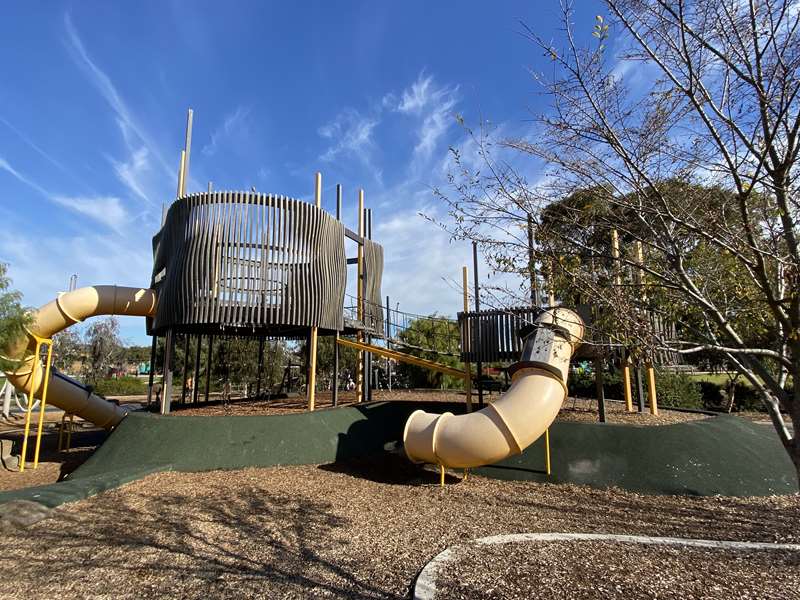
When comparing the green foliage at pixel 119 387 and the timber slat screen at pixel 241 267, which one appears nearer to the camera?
the timber slat screen at pixel 241 267

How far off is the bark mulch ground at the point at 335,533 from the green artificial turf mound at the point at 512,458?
0.39 m

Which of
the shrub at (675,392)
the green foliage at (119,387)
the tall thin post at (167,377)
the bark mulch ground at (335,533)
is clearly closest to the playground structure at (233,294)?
the tall thin post at (167,377)

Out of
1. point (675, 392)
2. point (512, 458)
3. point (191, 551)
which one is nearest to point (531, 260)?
point (191, 551)

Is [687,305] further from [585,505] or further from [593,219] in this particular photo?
[585,505]

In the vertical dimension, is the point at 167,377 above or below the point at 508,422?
above

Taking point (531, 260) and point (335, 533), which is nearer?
point (531, 260)

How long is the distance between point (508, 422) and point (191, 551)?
4848 mm

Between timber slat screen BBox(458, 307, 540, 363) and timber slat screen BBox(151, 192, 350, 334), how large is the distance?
385 centimetres

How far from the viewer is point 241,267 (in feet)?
37.1

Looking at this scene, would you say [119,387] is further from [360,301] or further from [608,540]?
[608,540]

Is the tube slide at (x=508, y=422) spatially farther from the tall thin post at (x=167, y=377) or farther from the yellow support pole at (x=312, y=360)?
the tall thin post at (x=167, y=377)

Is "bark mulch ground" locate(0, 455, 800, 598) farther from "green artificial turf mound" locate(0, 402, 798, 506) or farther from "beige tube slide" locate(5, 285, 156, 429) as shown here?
"beige tube slide" locate(5, 285, 156, 429)

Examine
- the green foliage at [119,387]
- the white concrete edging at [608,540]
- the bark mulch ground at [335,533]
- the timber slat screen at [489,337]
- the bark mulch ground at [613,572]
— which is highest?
the timber slat screen at [489,337]

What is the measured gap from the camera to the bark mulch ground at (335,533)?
406 centimetres
